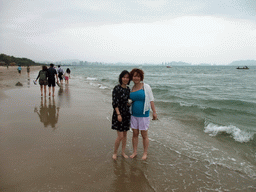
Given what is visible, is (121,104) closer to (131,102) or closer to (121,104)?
(121,104)

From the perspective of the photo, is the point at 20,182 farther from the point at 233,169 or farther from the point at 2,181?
the point at 233,169

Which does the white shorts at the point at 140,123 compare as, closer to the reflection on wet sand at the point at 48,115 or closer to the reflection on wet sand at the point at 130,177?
the reflection on wet sand at the point at 130,177

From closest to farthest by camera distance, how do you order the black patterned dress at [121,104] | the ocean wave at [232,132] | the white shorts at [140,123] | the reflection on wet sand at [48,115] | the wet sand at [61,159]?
1. the wet sand at [61,159]
2. the black patterned dress at [121,104]
3. the white shorts at [140,123]
4. the ocean wave at [232,132]
5. the reflection on wet sand at [48,115]

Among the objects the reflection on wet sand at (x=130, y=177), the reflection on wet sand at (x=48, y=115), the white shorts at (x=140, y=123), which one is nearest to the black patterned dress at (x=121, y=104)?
the white shorts at (x=140, y=123)

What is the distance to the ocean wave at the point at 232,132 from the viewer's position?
5.64 m

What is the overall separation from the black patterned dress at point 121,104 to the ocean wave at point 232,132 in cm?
386

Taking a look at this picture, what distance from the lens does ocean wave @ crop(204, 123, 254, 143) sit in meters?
5.64

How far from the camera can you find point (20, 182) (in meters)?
2.81

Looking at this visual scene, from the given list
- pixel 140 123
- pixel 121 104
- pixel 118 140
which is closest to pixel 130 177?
pixel 118 140

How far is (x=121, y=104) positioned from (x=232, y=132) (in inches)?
186

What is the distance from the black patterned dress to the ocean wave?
3858mm

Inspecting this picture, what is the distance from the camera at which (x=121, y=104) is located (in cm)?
350

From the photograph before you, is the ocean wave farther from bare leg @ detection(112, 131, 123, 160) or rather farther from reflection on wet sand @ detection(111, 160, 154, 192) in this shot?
bare leg @ detection(112, 131, 123, 160)

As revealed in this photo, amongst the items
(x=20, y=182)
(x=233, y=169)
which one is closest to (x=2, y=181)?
(x=20, y=182)
